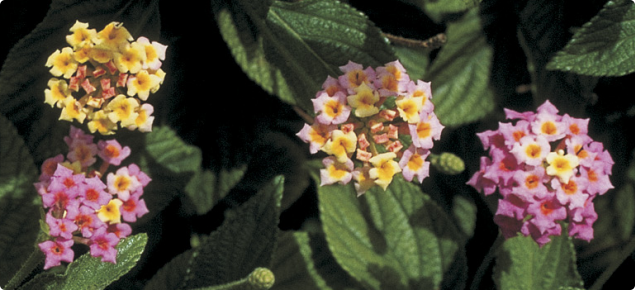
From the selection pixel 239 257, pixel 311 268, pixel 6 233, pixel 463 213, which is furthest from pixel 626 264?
pixel 6 233

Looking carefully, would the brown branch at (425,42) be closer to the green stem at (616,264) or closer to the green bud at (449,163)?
the green bud at (449,163)

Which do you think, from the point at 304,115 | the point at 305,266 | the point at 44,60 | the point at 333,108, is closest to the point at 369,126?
the point at 333,108

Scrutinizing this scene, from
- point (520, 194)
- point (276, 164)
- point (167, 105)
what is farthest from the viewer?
point (276, 164)

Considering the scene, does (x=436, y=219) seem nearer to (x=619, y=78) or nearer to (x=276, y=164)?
(x=276, y=164)

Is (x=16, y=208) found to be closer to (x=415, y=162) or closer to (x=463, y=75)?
(x=415, y=162)

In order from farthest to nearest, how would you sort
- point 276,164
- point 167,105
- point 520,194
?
point 276,164 < point 167,105 < point 520,194

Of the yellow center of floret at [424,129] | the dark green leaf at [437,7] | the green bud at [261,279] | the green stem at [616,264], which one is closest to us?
the green bud at [261,279]

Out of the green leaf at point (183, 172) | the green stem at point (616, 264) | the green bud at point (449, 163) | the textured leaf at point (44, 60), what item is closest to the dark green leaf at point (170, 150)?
the green leaf at point (183, 172)
